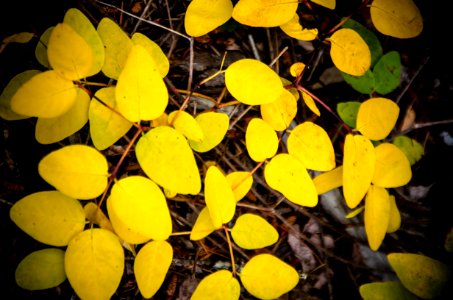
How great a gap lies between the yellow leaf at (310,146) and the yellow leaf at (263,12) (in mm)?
265

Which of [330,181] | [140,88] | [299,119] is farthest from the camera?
[299,119]

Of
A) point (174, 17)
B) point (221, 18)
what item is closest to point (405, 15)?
point (221, 18)

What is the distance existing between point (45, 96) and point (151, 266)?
1.46 ft

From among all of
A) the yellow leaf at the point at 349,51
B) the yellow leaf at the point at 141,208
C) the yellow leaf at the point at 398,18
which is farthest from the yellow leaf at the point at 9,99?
the yellow leaf at the point at 398,18

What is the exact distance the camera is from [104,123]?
73 centimetres

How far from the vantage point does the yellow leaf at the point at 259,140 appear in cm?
79

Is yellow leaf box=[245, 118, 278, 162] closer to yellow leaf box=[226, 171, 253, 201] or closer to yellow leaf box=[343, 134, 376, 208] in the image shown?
yellow leaf box=[226, 171, 253, 201]

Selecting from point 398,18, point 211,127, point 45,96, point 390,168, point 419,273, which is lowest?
point 419,273

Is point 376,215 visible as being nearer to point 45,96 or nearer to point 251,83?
point 251,83

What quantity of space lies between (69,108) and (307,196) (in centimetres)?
58

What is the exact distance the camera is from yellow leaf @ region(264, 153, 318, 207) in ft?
2.52

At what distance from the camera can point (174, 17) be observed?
101cm

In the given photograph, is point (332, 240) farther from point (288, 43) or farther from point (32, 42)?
point (32, 42)

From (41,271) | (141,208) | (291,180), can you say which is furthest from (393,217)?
(41,271)
